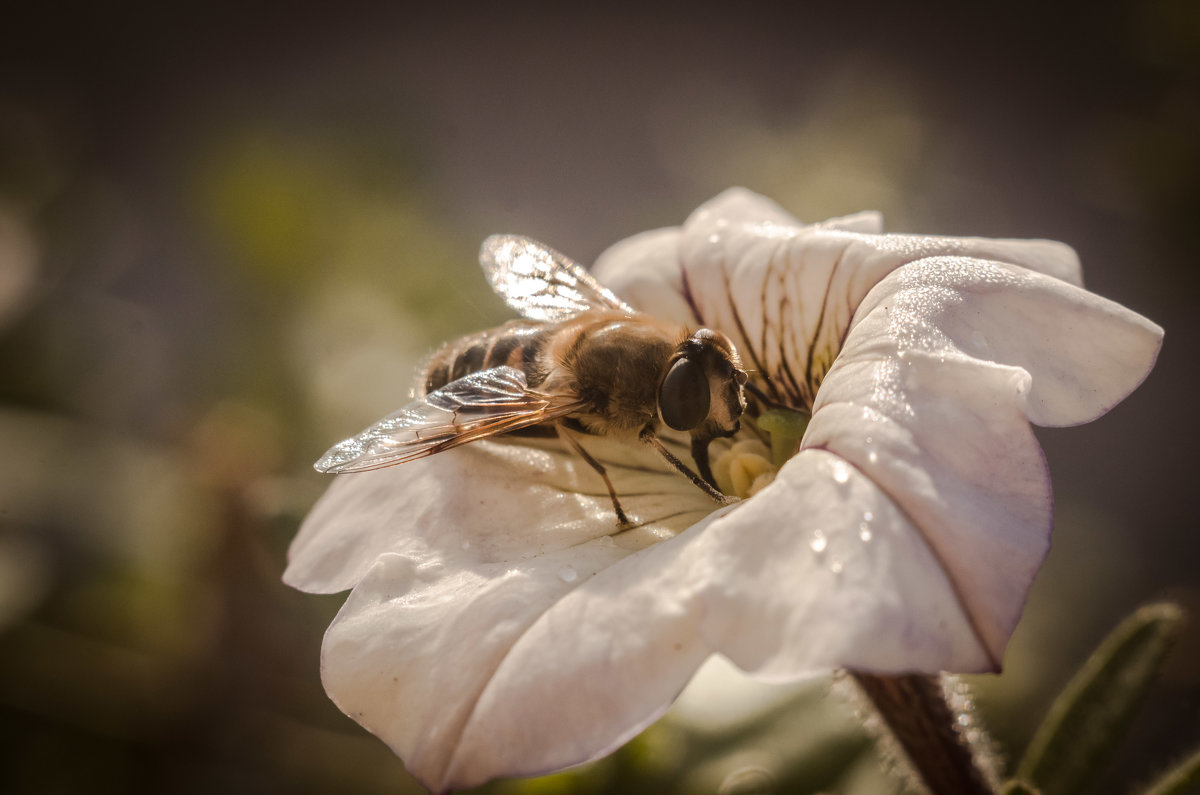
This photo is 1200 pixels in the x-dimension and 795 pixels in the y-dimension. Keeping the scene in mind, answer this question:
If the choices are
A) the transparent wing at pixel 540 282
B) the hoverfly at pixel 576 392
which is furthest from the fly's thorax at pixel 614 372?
the transparent wing at pixel 540 282

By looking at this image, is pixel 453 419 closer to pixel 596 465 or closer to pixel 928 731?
pixel 596 465

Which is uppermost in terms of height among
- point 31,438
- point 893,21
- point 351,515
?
point 893,21

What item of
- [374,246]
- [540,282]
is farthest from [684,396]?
[374,246]

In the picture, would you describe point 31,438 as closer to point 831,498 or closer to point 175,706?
point 175,706

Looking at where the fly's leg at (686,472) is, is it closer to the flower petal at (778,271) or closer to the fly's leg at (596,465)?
the fly's leg at (596,465)

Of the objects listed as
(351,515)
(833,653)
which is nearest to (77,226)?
(351,515)

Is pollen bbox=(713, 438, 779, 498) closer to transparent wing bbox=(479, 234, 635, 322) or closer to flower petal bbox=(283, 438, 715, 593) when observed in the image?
flower petal bbox=(283, 438, 715, 593)
